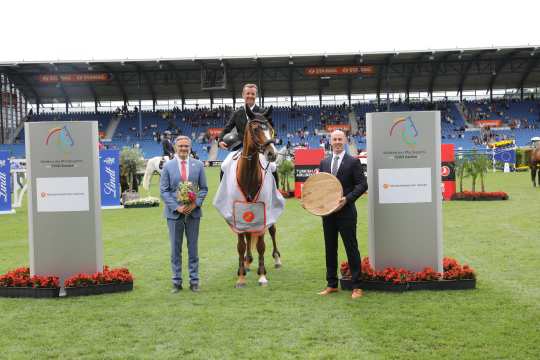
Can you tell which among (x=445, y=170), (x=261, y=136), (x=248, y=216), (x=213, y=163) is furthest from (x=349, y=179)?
(x=213, y=163)

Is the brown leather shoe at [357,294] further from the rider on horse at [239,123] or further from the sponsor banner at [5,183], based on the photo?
the sponsor banner at [5,183]

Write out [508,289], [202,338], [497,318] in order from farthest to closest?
[508,289] < [497,318] < [202,338]

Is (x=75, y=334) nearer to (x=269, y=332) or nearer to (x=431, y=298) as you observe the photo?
(x=269, y=332)

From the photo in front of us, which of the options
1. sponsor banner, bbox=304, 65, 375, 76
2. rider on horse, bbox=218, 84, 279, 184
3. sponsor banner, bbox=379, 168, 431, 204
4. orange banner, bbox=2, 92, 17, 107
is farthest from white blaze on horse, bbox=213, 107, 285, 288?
orange banner, bbox=2, 92, 17, 107

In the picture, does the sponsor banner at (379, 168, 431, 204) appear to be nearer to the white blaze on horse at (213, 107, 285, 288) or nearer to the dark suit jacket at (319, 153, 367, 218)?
the dark suit jacket at (319, 153, 367, 218)

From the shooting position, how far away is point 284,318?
19.7 ft

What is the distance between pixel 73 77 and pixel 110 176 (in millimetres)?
37486

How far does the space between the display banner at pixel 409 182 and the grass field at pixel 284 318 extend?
672mm

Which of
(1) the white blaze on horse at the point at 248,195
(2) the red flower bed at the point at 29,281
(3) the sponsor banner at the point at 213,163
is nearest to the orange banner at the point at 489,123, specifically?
(3) the sponsor banner at the point at 213,163

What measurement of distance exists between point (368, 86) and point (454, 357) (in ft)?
192

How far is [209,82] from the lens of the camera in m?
52.5

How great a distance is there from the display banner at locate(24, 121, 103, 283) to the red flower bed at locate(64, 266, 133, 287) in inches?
8.5

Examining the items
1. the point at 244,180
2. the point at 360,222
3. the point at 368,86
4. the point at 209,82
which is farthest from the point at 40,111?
the point at 244,180

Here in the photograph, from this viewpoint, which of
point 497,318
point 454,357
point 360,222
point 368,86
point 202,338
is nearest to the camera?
point 454,357
